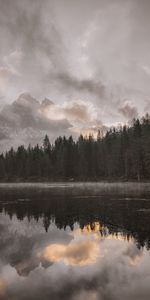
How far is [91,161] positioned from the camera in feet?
452

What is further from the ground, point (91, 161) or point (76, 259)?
point (91, 161)

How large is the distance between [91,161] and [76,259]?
409 feet

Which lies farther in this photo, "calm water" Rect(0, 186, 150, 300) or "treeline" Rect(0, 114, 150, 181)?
"treeline" Rect(0, 114, 150, 181)

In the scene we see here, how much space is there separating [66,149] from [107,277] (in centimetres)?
13500

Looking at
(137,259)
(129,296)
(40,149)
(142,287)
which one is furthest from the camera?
(40,149)

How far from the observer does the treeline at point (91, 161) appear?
98500 mm


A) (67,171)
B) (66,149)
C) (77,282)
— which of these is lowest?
(77,282)

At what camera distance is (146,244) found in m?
15.0

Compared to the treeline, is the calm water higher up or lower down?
lower down

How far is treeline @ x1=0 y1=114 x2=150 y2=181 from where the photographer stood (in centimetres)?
9850

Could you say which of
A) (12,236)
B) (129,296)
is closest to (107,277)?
(129,296)

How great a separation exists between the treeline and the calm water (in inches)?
2718

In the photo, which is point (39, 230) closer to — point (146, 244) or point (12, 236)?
point (12, 236)

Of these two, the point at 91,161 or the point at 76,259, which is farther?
the point at 91,161
